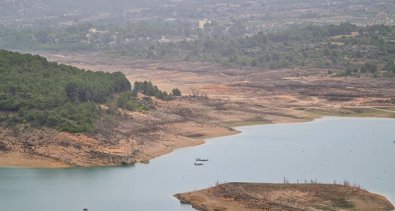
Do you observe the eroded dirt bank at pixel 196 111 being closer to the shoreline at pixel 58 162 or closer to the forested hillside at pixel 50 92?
the shoreline at pixel 58 162

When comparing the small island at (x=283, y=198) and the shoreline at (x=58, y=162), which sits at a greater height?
the small island at (x=283, y=198)

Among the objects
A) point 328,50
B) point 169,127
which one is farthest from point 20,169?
point 328,50

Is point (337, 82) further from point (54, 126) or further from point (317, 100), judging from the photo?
point (54, 126)

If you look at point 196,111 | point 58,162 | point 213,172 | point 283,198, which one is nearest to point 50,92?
point 58,162

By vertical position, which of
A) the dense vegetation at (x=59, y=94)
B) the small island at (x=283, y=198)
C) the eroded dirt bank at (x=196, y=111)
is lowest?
the eroded dirt bank at (x=196, y=111)

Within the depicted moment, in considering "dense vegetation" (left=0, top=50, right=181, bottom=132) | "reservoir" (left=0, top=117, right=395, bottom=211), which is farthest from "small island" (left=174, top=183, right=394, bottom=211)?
"dense vegetation" (left=0, top=50, right=181, bottom=132)

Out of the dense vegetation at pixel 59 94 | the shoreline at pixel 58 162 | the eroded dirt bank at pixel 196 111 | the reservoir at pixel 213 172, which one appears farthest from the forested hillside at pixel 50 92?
the reservoir at pixel 213 172
